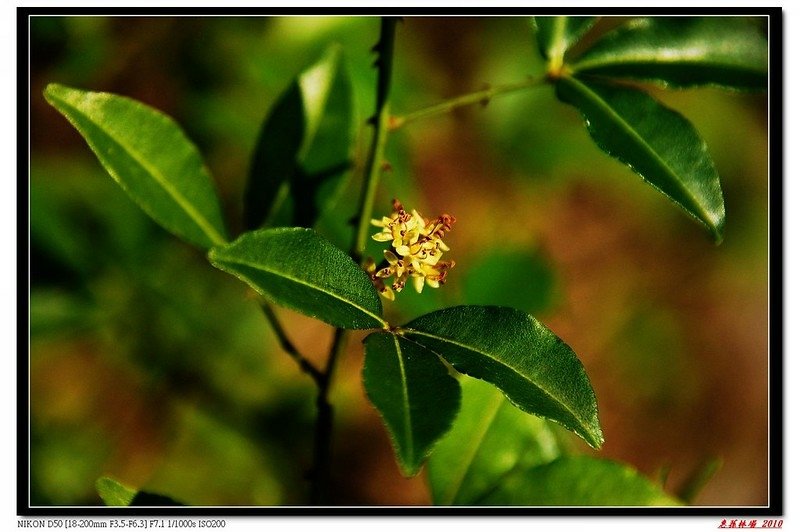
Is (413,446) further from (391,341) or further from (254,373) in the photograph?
(254,373)

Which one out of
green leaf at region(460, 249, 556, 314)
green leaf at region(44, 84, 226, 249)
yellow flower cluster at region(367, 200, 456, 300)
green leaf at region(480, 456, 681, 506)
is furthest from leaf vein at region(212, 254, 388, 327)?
green leaf at region(460, 249, 556, 314)

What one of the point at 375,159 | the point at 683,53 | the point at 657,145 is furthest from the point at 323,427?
the point at 683,53

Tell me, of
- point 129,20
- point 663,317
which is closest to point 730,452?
point 663,317

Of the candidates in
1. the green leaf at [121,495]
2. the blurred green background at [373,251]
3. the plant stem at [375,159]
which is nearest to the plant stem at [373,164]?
the plant stem at [375,159]

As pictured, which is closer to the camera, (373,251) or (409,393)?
(409,393)

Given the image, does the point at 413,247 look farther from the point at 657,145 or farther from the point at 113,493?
the point at 113,493

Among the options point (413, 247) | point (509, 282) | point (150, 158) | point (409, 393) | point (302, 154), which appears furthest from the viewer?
point (509, 282)
